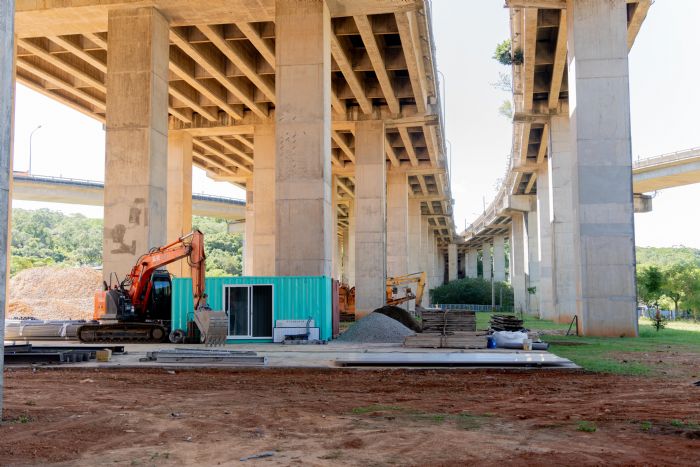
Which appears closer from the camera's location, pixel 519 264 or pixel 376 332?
pixel 376 332

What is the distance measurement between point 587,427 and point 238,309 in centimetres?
1741

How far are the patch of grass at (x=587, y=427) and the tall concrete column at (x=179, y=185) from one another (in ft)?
119

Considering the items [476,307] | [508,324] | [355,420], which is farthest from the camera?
[476,307]

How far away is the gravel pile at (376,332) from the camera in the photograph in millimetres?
24922

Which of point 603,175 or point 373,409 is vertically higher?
point 603,175

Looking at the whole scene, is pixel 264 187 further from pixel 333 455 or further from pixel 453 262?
pixel 453 262

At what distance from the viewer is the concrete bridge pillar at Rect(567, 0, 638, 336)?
2566cm

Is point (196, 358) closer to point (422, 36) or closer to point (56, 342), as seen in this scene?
point (56, 342)

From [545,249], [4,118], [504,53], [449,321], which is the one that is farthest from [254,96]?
[4,118]

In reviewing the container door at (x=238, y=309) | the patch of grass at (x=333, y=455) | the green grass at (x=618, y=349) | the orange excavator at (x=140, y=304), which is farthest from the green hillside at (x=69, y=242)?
the patch of grass at (x=333, y=455)

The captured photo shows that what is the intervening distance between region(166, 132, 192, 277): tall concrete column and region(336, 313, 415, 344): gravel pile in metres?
19.7

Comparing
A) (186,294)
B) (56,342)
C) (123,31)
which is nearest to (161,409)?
(186,294)

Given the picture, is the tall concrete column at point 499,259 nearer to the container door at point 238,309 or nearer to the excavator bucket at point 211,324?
the container door at point 238,309

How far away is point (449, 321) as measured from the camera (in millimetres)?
26562
